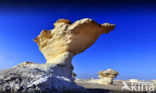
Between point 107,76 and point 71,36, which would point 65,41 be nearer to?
point 71,36

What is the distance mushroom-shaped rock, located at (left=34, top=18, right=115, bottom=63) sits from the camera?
472 inches

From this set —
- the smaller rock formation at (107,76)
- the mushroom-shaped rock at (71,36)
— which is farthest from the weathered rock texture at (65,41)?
the smaller rock formation at (107,76)

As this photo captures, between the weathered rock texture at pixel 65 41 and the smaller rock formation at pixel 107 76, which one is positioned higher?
the weathered rock texture at pixel 65 41

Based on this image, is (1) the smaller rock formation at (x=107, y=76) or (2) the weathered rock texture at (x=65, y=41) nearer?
(2) the weathered rock texture at (x=65, y=41)

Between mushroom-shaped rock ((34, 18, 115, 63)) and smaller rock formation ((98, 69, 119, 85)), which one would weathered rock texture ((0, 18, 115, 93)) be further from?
smaller rock formation ((98, 69, 119, 85))

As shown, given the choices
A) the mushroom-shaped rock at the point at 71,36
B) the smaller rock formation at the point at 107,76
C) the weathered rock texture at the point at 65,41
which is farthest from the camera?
the smaller rock formation at the point at 107,76

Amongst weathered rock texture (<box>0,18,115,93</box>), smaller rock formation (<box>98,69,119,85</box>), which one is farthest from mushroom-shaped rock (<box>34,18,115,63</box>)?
smaller rock formation (<box>98,69,119,85</box>)

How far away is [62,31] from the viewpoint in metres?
12.3

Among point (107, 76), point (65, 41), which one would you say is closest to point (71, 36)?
point (65, 41)

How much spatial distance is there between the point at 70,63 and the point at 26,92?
20.8ft

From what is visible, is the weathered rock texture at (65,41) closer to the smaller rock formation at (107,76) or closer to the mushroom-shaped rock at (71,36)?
the mushroom-shaped rock at (71,36)

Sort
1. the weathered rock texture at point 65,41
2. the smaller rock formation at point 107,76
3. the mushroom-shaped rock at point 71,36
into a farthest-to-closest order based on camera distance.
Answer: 1. the smaller rock formation at point 107,76
2. the mushroom-shaped rock at point 71,36
3. the weathered rock texture at point 65,41

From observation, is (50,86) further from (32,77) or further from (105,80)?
(105,80)

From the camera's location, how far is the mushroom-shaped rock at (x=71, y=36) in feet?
39.3
